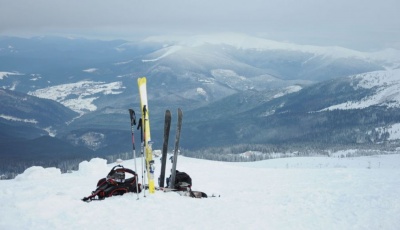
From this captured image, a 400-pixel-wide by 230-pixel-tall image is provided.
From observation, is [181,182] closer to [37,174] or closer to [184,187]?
[184,187]

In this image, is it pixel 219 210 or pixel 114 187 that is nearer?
pixel 219 210

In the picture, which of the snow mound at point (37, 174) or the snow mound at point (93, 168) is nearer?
the snow mound at point (37, 174)

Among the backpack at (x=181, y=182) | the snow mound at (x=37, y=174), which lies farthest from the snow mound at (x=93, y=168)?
the backpack at (x=181, y=182)

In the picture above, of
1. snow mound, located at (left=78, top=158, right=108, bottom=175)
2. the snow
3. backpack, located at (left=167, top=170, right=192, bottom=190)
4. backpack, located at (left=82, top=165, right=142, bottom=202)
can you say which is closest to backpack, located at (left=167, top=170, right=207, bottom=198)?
backpack, located at (left=167, top=170, right=192, bottom=190)

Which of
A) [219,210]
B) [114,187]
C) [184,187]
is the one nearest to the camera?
[219,210]

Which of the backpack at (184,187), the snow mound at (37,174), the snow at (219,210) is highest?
the snow mound at (37,174)

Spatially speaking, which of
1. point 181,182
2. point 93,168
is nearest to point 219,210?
point 181,182

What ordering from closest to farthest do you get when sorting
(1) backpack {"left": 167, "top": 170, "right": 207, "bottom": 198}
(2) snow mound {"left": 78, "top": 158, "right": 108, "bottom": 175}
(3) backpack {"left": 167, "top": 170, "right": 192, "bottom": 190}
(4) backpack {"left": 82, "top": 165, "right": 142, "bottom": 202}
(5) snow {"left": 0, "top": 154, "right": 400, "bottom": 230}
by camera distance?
(5) snow {"left": 0, "top": 154, "right": 400, "bottom": 230}
(4) backpack {"left": 82, "top": 165, "right": 142, "bottom": 202}
(1) backpack {"left": 167, "top": 170, "right": 207, "bottom": 198}
(3) backpack {"left": 167, "top": 170, "right": 192, "bottom": 190}
(2) snow mound {"left": 78, "top": 158, "right": 108, "bottom": 175}

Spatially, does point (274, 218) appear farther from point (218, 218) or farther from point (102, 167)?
point (102, 167)

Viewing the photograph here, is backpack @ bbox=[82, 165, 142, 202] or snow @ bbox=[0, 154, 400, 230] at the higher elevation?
backpack @ bbox=[82, 165, 142, 202]

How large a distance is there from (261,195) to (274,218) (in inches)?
132

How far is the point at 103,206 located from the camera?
13.4m

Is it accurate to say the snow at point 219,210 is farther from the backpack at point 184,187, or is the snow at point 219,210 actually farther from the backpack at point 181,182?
the backpack at point 181,182

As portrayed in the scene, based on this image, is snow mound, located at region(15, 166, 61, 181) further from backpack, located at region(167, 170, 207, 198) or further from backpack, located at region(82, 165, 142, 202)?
backpack, located at region(82, 165, 142, 202)
